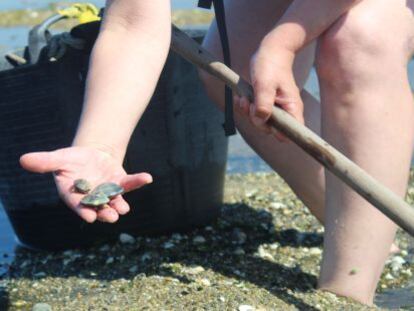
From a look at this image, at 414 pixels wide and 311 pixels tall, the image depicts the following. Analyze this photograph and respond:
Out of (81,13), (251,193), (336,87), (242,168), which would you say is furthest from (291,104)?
(242,168)

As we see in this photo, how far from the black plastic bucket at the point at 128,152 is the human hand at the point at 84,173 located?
45.4 inches

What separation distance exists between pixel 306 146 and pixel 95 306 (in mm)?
799

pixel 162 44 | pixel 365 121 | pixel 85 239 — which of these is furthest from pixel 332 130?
pixel 85 239

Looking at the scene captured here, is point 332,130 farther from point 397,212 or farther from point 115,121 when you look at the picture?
point 115,121

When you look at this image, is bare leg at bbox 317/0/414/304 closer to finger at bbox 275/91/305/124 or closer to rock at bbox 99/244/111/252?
finger at bbox 275/91/305/124

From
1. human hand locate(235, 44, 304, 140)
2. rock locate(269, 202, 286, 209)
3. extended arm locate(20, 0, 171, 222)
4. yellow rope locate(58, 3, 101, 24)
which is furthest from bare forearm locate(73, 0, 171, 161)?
rock locate(269, 202, 286, 209)

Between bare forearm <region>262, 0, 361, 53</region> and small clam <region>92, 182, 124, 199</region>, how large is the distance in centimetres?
77

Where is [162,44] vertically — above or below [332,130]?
above

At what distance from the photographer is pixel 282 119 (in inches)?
101

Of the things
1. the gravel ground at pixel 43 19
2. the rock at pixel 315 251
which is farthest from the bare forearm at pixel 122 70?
the gravel ground at pixel 43 19

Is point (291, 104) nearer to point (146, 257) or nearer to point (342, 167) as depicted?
point (342, 167)

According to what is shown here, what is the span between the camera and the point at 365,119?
278 centimetres

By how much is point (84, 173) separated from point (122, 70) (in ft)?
1.19

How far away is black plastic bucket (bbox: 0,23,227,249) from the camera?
11.0 feet
